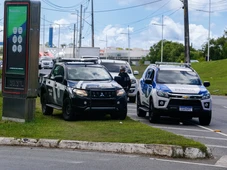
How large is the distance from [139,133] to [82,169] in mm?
3613

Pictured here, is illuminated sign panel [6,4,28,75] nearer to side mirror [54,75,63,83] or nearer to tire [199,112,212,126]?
side mirror [54,75,63,83]

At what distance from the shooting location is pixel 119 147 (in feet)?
36.8

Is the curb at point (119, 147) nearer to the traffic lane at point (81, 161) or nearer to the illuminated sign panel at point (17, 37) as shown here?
the traffic lane at point (81, 161)

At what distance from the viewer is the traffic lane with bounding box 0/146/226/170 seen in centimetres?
949

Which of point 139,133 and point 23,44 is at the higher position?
point 23,44

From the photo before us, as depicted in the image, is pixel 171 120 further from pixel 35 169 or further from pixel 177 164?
pixel 35 169

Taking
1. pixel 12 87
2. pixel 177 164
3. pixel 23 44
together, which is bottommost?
pixel 177 164

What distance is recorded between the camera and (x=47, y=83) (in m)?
18.3

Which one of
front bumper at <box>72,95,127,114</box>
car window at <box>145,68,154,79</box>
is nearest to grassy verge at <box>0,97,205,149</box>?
front bumper at <box>72,95,127,114</box>

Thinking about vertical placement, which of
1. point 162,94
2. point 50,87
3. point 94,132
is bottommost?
point 94,132

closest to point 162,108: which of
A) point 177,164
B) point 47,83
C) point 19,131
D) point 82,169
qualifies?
point 47,83

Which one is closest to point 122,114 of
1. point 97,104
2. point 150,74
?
point 97,104

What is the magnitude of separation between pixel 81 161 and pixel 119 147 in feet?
4.63

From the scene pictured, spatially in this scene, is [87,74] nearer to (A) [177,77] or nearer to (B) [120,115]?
(B) [120,115]
